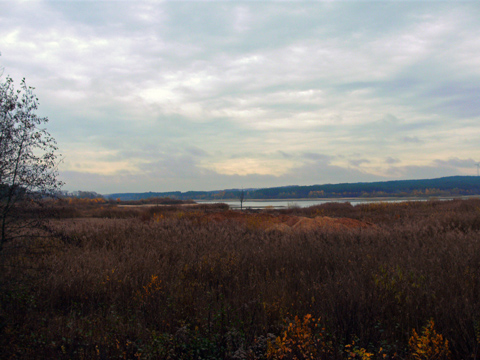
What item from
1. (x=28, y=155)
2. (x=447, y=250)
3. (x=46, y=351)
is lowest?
(x=46, y=351)

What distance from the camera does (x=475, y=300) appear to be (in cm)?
505

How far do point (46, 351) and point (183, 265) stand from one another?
389 cm

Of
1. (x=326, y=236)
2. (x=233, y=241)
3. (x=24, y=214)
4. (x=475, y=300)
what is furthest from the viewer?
(x=326, y=236)

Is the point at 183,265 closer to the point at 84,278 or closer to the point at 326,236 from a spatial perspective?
the point at 84,278

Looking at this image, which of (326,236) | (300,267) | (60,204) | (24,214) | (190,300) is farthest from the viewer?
(326,236)

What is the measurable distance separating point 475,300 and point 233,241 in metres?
6.98

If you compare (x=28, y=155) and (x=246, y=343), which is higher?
(x=28, y=155)

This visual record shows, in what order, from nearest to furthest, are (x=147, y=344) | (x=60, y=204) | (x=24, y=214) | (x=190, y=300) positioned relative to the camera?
1. (x=147, y=344)
2. (x=190, y=300)
3. (x=24, y=214)
4. (x=60, y=204)

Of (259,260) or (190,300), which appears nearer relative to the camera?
(190,300)

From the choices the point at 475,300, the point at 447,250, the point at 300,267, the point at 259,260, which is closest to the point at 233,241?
the point at 259,260

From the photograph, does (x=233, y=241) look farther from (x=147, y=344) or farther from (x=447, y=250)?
(x=147, y=344)

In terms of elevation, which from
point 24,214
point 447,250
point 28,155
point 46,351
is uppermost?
point 28,155

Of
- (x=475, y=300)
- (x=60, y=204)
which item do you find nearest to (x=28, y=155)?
(x=60, y=204)

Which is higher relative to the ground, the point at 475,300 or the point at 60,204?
the point at 60,204
